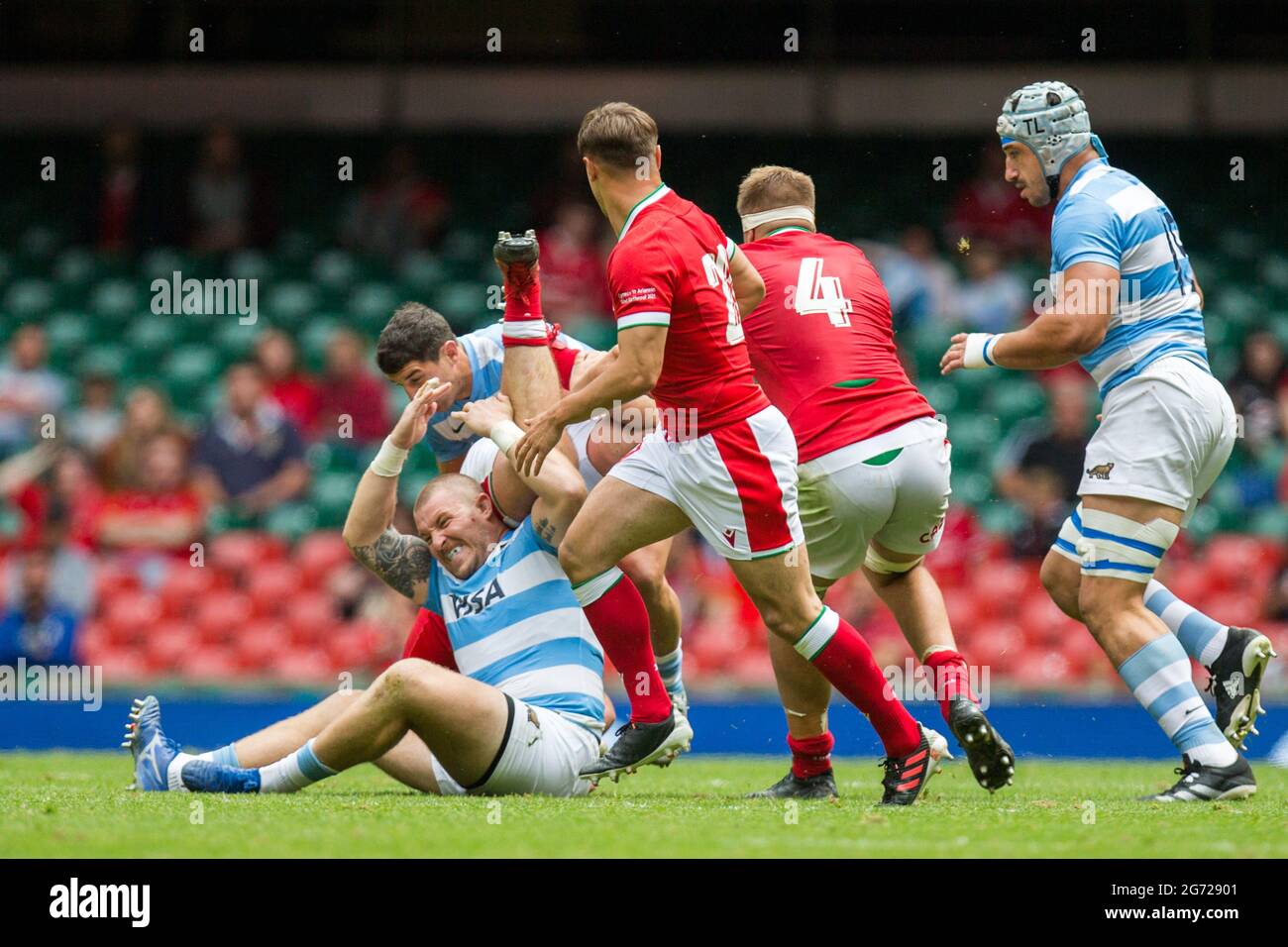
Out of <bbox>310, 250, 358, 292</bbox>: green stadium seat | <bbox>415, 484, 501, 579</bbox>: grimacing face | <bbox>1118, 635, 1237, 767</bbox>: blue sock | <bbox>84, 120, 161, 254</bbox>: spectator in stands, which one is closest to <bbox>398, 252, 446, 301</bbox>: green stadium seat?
<bbox>310, 250, 358, 292</bbox>: green stadium seat

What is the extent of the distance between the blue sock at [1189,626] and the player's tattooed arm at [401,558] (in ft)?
8.40

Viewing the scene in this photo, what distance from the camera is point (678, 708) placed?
6.75 meters

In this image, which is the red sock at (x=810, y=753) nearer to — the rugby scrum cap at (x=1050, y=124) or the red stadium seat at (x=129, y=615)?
the rugby scrum cap at (x=1050, y=124)

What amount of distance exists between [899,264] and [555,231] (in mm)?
2668

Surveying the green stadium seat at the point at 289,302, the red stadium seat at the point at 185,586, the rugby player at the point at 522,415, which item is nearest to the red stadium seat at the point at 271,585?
the red stadium seat at the point at 185,586

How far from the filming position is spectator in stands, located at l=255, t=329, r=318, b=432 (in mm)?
12953

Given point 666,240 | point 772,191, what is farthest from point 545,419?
point 772,191

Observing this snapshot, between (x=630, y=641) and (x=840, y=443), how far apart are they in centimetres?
100

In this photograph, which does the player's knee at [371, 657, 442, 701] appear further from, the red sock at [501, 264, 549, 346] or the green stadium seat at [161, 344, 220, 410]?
the green stadium seat at [161, 344, 220, 410]

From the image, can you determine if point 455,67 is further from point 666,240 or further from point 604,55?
point 666,240

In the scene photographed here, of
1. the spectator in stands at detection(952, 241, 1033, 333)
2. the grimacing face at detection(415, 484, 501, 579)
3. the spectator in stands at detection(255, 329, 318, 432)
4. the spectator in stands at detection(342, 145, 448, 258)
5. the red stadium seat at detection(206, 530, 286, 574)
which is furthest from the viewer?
the spectator in stands at detection(342, 145, 448, 258)

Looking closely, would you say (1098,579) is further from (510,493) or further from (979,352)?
(510,493)

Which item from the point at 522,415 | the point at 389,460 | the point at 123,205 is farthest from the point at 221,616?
the point at 522,415

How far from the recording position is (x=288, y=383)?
43.2ft
